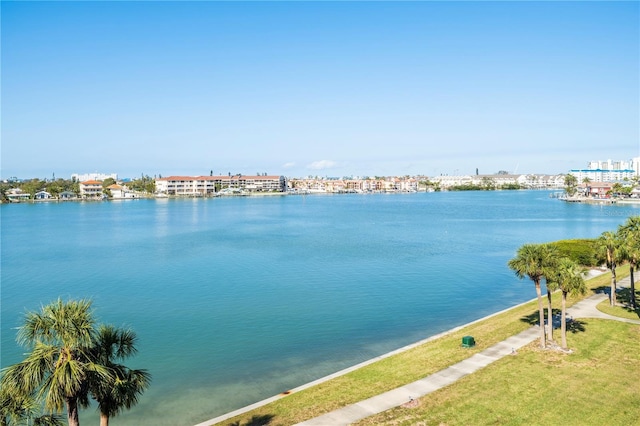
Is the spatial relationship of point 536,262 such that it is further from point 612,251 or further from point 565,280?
point 612,251

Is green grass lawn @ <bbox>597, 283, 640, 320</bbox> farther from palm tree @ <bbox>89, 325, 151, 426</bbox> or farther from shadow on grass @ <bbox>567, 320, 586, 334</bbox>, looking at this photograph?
palm tree @ <bbox>89, 325, 151, 426</bbox>

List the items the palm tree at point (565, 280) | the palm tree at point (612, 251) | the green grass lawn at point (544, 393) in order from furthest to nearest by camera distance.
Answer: the palm tree at point (612, 251) < the palm tree at point (565, 280) < the green grass lawn at point (544, 393)

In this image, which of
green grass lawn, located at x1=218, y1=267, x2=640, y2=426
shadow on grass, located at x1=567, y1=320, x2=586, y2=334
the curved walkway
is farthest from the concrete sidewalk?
shadow on grass, located at x1=567, y1=320, x2=586, y2=334

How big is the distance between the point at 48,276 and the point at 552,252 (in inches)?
2040

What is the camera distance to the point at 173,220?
120812mm

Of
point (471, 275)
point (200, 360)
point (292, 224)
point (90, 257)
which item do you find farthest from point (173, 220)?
point (200, 360)

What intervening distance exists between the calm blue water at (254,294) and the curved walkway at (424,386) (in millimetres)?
5478

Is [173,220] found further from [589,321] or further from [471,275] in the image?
[589,321]

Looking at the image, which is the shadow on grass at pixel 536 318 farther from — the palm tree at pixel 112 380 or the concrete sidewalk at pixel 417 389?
the palm tree at pixel 112 380

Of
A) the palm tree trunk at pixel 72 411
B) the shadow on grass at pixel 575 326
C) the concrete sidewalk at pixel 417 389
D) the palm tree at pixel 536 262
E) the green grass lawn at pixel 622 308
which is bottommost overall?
the concrete sidewalk at pixel 417 389

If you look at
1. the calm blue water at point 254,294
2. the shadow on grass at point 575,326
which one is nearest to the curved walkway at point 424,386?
the shadow on grass at point 575,326

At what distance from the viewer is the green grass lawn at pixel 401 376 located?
1784cm

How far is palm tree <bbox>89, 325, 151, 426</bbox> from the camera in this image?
1211cm

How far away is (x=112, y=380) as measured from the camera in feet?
39.4
